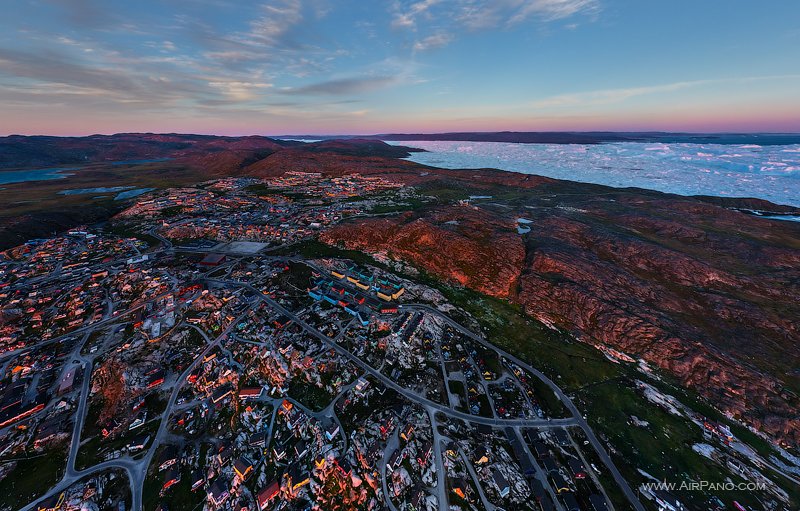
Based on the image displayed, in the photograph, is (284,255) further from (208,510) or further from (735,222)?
(735,222)

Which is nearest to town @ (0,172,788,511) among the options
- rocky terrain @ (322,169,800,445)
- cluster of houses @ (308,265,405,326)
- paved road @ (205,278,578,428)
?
paved road @ (205,278,578,428)

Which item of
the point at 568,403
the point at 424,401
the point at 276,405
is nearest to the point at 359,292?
the point at 276,405

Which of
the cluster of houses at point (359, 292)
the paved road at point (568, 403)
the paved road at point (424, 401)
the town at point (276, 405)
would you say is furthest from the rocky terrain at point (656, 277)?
the paved road at point (424, 401)

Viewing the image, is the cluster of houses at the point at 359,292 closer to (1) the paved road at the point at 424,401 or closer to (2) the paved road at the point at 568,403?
(2) the paved road at the point at 568,403

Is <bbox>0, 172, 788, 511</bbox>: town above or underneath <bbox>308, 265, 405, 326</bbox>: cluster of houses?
underneath

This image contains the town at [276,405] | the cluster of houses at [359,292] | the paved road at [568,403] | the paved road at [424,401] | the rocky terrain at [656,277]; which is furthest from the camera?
the cluster of houses at [359,292]

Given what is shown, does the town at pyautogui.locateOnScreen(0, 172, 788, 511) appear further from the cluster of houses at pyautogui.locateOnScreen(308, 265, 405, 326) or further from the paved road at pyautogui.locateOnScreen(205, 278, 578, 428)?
the cluster of houses at pyautogui.locateOnScreen(308, 265, 405, 326)

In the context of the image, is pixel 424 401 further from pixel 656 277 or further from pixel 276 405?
pixel 656 277

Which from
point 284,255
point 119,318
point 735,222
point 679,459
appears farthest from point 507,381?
point 735,222
